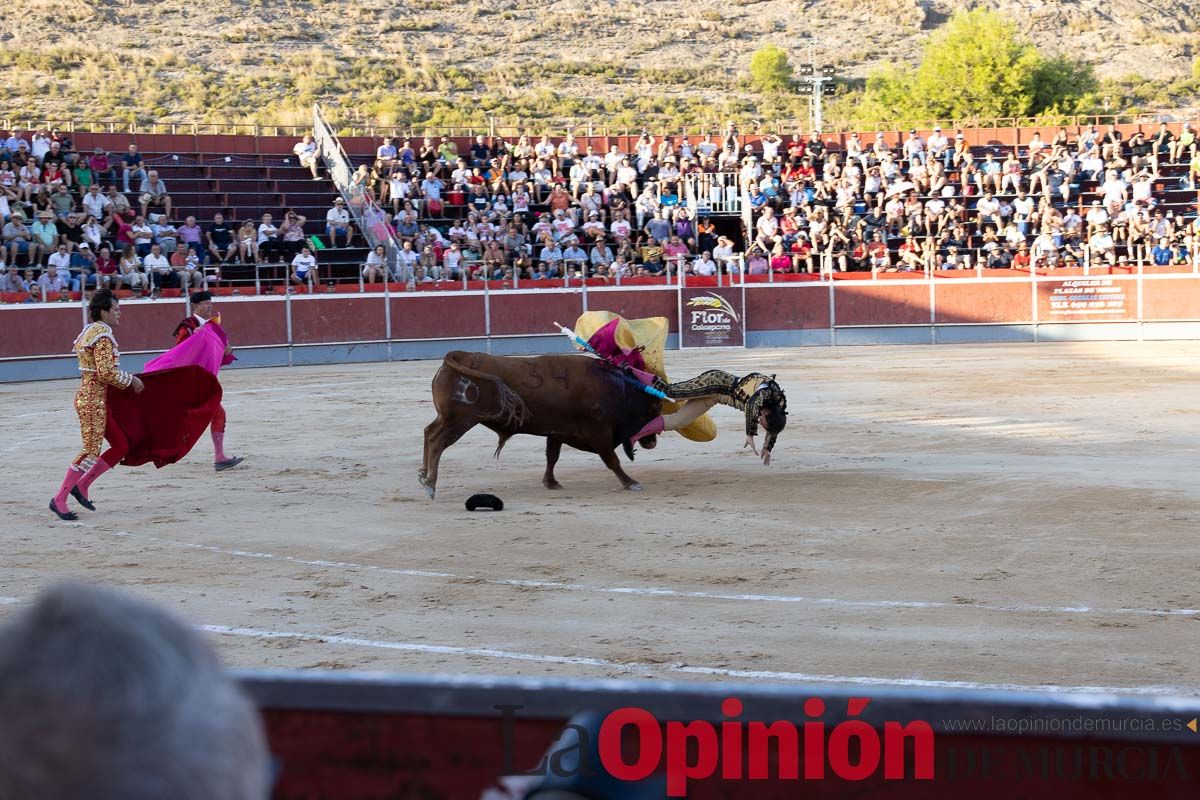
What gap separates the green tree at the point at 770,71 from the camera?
65000mm

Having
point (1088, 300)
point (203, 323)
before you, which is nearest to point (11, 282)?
point (203, 323)

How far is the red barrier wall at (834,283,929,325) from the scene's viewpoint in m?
25.3

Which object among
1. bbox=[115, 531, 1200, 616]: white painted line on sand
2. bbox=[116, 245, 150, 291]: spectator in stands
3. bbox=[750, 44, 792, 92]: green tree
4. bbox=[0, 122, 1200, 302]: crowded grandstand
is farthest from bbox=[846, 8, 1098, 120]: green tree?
bbox=[115, 531, 1200, 616]: white painted line on sand

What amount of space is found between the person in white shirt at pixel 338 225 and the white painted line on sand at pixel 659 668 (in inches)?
783

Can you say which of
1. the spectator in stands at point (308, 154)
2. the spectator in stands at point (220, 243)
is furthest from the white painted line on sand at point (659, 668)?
the spectator in stands at point (308, 154)

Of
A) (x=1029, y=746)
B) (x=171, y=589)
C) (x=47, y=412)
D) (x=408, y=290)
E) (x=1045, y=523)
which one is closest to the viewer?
(x=1029, y=746)

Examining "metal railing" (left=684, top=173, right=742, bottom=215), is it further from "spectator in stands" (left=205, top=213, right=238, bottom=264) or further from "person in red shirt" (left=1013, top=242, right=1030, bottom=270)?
"spectator in stands" (left=205, top=213, right=238, bottom=264)

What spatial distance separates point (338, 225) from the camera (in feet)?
84.4

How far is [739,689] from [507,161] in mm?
27205

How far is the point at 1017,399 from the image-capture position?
15.4 m

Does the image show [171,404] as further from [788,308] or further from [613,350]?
[788,308]

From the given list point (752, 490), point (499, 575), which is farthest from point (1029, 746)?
point (752, 490)

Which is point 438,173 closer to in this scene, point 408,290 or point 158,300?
point 408,290

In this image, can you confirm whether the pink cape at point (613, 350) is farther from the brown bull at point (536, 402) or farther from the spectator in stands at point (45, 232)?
the spectator in stands at point (45, 232)
